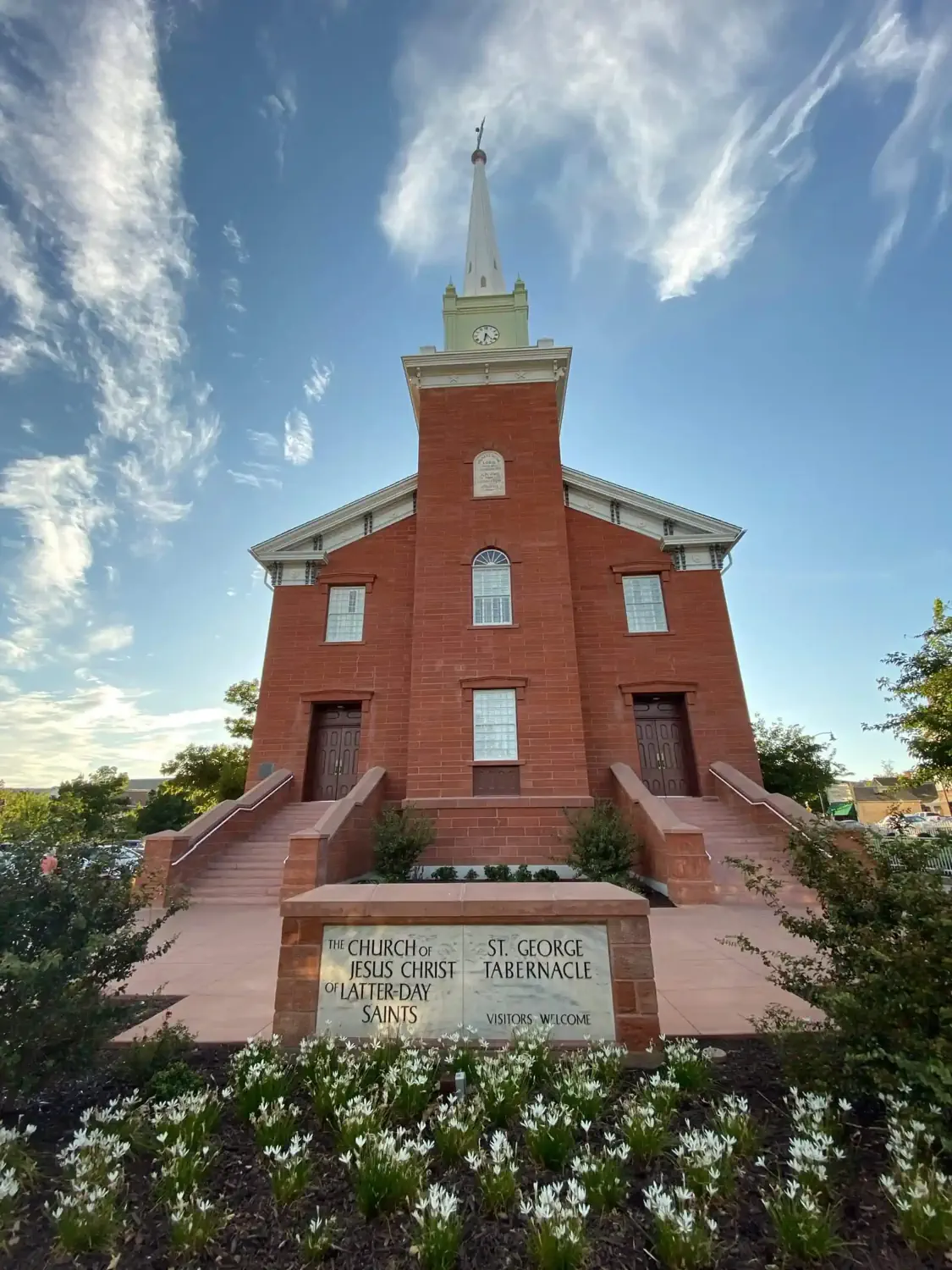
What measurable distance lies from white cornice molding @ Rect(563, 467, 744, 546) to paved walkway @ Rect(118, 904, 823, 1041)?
10497mm

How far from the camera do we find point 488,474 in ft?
54.9

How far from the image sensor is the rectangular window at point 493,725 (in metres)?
14.1

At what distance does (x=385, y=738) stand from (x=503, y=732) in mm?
3334

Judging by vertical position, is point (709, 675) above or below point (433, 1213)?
above

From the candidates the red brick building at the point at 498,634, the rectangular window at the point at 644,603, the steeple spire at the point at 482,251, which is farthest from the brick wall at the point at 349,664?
the steeple spire at the point at 482,251

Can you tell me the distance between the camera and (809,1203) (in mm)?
2387

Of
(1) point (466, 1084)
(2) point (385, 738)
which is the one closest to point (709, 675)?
(2) point (385, 738)

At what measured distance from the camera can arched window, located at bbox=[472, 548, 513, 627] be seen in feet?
50.3

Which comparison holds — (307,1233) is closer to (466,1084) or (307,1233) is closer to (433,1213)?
(433,1213)

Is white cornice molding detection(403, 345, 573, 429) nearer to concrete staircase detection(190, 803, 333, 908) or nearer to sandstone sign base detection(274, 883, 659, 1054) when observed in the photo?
concrete staircase detection(190, 803, 333, 908)

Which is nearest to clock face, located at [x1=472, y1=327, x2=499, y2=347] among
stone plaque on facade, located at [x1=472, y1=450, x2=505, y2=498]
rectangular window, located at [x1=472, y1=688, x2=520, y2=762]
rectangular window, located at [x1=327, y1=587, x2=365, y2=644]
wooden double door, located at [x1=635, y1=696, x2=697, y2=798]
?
stone plaque on facade, located at [x1=472, y1=450, x2=505, y2=498]

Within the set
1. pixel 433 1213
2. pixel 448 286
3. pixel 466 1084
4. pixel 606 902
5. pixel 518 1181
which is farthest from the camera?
pixel 448 286

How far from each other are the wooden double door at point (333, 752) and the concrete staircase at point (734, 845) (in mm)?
8332

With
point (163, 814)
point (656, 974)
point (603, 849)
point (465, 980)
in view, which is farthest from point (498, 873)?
point (163, 814)
